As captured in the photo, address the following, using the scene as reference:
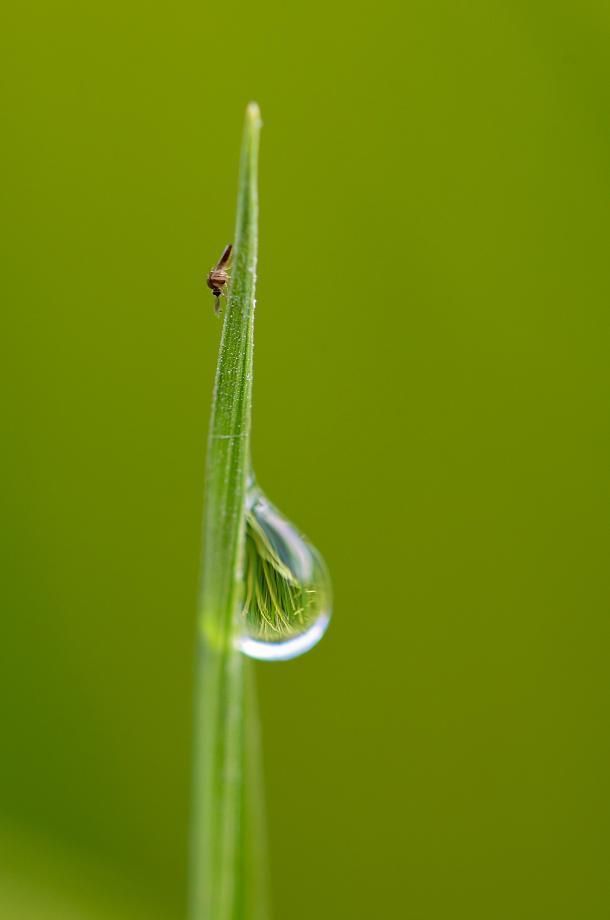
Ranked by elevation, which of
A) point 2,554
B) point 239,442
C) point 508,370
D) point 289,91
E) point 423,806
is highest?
point 289,91

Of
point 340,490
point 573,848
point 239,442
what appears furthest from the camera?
point 340,490

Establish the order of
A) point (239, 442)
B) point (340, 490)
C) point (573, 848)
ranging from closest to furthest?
point (239, 442)
point (573, 848)
point (340, 490)

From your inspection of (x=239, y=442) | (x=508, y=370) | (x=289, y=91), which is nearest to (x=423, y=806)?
(x=508, y=370)

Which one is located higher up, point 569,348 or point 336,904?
point 569,348

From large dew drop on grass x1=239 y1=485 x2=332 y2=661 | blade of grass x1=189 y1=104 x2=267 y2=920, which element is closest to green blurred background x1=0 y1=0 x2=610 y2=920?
large dew drop on grass x1=239 y1=485 x2=332 y2=661

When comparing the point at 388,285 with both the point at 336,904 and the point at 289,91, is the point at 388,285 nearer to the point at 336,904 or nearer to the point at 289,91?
the point at 289,91

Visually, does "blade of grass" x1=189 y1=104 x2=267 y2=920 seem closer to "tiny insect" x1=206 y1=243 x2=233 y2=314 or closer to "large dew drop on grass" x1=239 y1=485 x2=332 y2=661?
"large dew drop on grass" x1=239 y1=485 x2=332 y2=661

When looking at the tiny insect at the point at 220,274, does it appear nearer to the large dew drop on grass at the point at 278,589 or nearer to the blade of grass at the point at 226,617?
the large dew drop on grass at the point at 278,589
